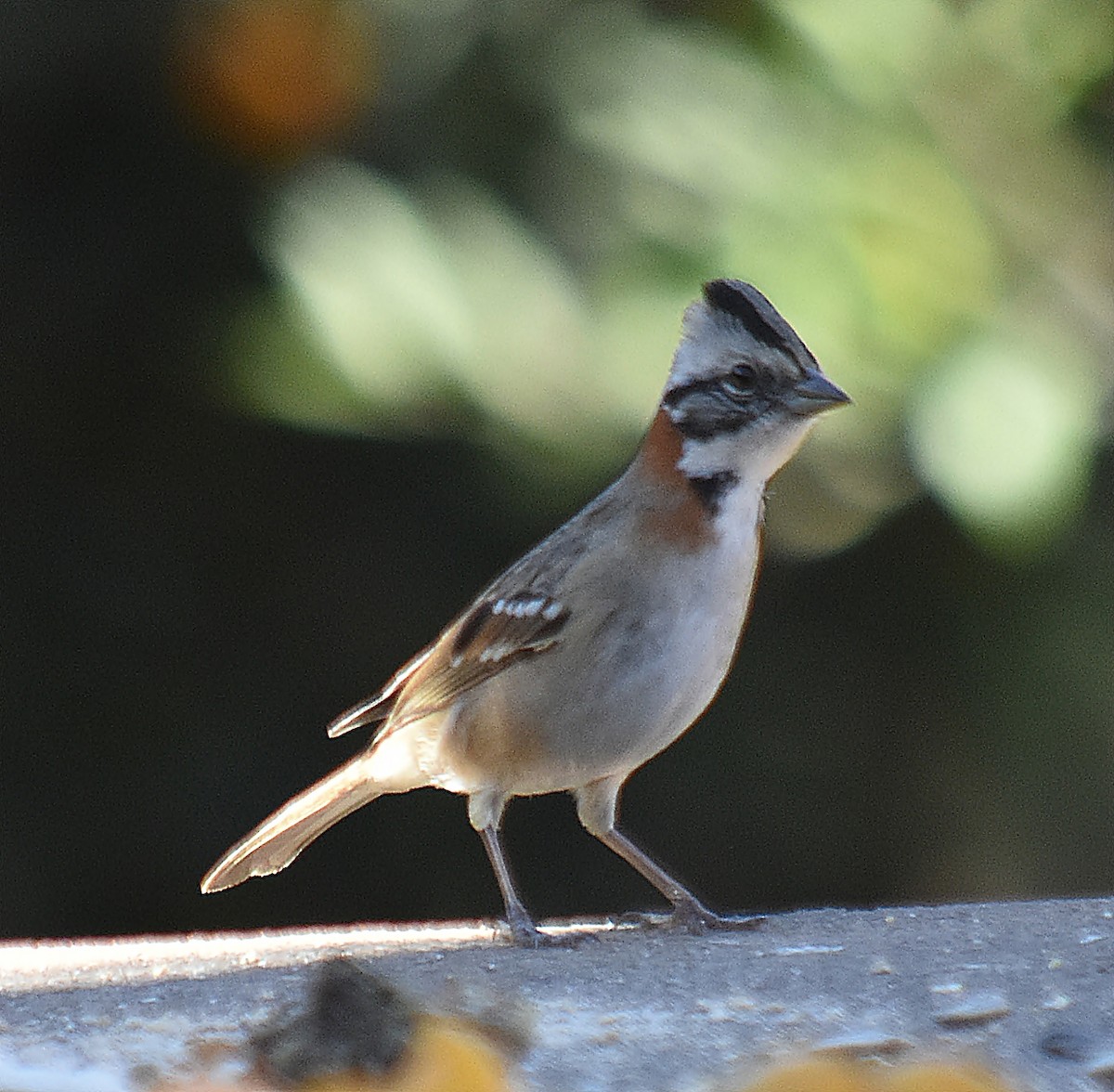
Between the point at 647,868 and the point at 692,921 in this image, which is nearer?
the point at 692,921

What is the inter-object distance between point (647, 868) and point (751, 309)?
1.13m

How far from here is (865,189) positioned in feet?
13.0

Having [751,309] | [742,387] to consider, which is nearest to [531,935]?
[742,387]

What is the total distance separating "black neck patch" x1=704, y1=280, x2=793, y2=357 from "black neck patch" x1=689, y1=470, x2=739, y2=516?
26 centimetres

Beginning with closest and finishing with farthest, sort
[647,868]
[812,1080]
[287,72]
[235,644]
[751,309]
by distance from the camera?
[812,1080]
[751,309]
[647,868]
[287,72]
[235,644]

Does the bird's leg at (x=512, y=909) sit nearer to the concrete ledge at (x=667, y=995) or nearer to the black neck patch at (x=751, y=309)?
the concrete ledge at (x=667, y=995)

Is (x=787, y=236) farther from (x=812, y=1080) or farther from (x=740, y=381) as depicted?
(x=812, y=1080)

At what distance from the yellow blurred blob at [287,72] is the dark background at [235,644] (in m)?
0.13

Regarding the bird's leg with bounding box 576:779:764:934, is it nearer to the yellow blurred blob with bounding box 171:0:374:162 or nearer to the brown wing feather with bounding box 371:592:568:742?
Result: the brown wing feather with bounding box 371:592:568:742

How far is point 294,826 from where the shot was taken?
4176 mm

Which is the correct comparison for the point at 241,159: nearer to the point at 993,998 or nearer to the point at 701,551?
the point at 701,551

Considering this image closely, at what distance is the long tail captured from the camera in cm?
412

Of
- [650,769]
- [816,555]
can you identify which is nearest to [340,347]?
[816,555]

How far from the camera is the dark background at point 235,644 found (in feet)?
16.8
